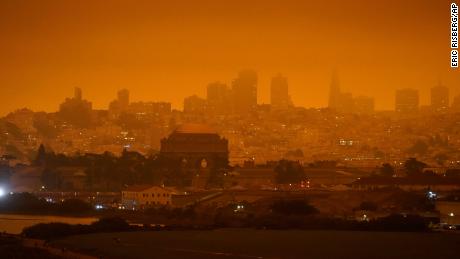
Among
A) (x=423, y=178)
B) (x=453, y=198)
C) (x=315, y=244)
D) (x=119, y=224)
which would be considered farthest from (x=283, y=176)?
(x=315, y=244)

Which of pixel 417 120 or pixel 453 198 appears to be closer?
pixel 453 198

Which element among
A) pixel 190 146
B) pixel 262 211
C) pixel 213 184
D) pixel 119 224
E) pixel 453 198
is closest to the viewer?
pixel 119 224

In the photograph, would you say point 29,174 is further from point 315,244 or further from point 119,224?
point 315,244

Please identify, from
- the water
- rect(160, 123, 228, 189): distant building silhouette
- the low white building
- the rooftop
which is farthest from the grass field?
the rooftop

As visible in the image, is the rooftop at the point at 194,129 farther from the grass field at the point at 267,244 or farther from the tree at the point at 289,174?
→ the grass field at the point at 267,244

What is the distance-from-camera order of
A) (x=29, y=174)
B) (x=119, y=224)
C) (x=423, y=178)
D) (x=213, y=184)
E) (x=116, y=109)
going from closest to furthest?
(x=119, y=224)
(x=423, y=178)
(x=213, y=184)
(x=29, y=174)
(x=116, y=109)

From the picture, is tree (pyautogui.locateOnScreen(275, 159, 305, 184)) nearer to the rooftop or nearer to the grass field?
the rooftop
